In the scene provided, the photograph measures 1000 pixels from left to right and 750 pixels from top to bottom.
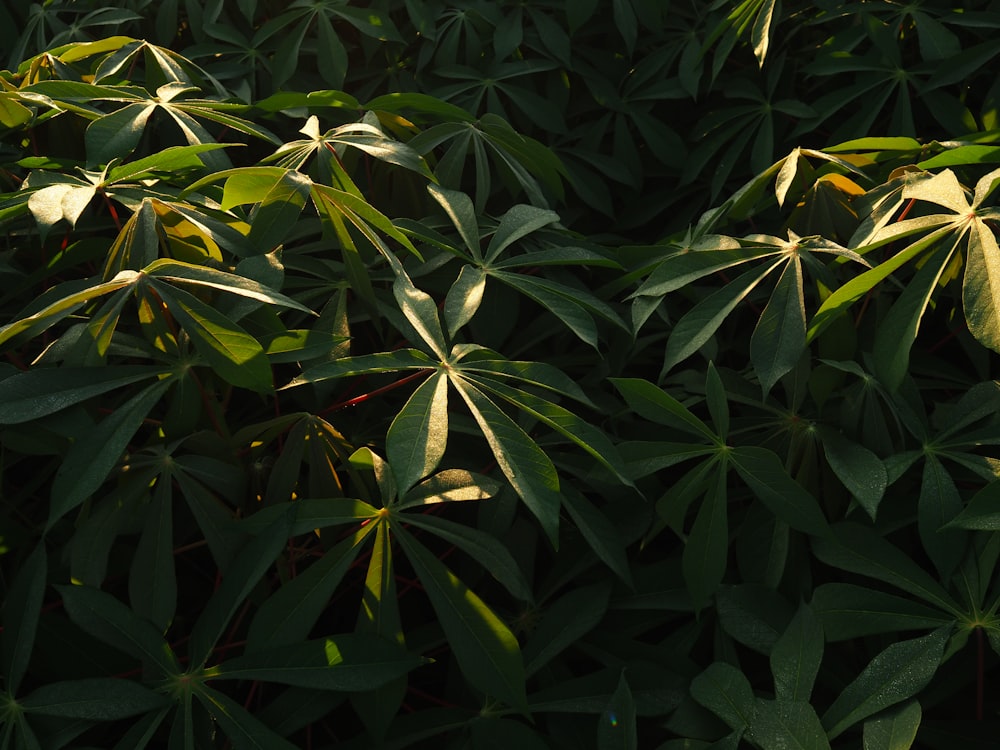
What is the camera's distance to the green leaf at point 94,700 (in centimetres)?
84

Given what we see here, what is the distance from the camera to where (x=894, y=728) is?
865mm

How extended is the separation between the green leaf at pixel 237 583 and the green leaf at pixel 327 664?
29mm

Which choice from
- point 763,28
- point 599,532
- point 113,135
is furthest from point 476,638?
point 763,28

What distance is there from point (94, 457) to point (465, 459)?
1.41 feet

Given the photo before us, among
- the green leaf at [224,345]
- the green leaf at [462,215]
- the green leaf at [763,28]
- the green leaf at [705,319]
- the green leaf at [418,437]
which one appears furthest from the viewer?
the green leaf at [763,28]

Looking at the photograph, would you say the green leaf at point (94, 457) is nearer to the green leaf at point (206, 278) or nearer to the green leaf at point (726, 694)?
the green leaf at point (206, 278)

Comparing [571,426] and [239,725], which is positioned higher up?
[571,426]

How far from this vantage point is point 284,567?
3.19ft

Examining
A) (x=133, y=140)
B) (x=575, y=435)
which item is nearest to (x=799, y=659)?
(x=575, y=435)

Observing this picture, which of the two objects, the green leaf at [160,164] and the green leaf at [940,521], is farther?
the green leaf at [160,164]

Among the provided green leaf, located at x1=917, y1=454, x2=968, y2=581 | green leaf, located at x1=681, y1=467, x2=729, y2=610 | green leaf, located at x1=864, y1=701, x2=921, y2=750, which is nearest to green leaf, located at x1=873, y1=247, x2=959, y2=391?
green leaf, located at x1=917, y1=454, x2=968, y2=581

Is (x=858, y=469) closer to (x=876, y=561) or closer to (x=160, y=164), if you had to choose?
(x=876, y=561)

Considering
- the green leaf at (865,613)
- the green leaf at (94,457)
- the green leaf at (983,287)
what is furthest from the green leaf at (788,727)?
the green leaf at (94,457)

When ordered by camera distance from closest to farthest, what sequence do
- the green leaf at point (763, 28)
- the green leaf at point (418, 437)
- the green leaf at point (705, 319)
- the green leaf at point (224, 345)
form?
the green leaf at point (418, 437), the green leaf at point (224, 345), the green leaf at point (705, 319), the green leaf at point (763, 28)
